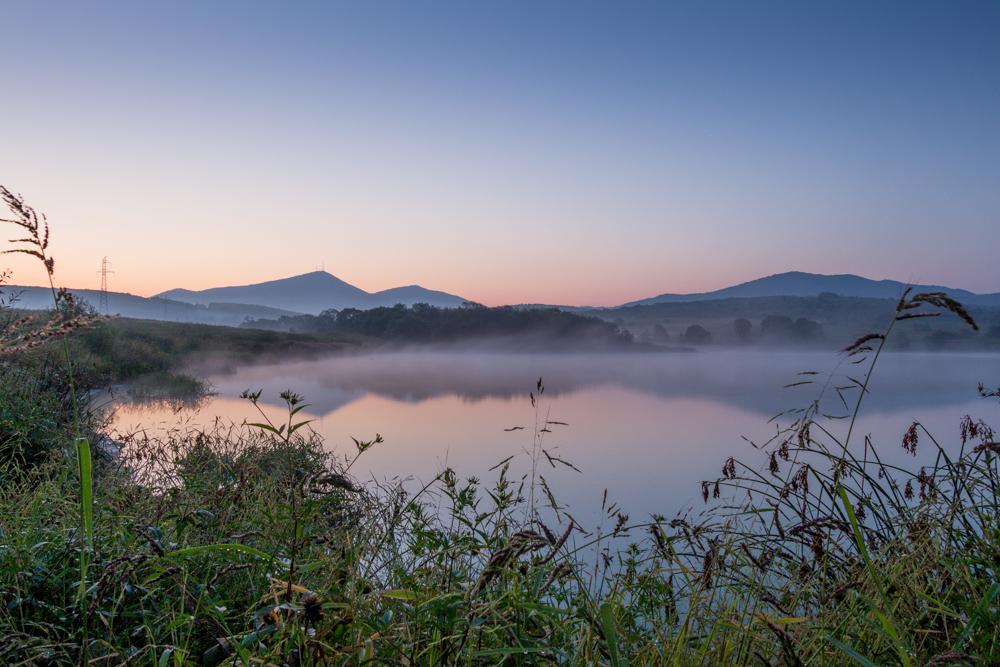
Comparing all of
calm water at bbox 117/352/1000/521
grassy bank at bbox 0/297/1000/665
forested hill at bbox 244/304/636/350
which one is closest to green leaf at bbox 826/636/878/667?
grassy bank at bbox 0/297/1000/665

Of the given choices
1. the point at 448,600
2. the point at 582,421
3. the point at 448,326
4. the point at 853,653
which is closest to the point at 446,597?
the point at 448,600

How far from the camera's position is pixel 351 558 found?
7.27 feet

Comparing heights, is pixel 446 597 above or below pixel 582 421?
above

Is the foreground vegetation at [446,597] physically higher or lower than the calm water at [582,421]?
higher

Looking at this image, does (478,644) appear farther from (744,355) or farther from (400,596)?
(744,355)

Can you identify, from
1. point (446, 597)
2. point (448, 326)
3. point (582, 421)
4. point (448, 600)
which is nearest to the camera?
point (446, 597)

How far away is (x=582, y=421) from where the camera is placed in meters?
17.3

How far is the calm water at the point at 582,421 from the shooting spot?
29.5ft

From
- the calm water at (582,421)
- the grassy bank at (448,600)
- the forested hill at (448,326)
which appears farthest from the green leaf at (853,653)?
the forested hill at (448,326)

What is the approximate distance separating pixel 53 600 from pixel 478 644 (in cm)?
154

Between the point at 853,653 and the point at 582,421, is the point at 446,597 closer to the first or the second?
the point at 853,653

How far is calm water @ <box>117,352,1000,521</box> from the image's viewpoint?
29.5 feet

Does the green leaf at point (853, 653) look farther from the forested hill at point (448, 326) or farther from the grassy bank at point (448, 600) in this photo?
the forested hill at point (448, 326)

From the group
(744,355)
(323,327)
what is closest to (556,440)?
(323,327)
